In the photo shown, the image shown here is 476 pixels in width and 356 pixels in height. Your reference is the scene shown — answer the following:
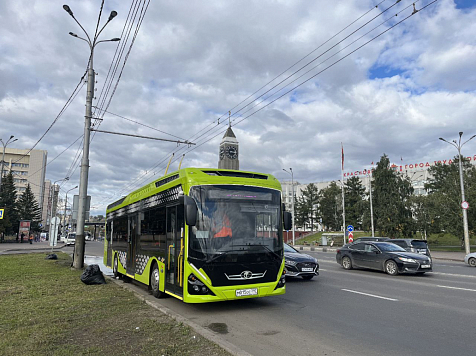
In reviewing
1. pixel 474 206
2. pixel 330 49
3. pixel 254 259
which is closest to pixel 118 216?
pixel 254 259

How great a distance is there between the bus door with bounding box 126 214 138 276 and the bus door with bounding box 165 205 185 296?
344 centimetres

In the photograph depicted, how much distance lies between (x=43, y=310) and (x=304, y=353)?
18.0 ft

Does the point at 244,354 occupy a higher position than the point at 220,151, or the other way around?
the point at 220,151

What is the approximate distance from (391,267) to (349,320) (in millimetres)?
9184

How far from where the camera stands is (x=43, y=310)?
761 cm

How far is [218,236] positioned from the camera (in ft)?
25.4

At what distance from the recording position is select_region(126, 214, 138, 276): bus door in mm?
11789

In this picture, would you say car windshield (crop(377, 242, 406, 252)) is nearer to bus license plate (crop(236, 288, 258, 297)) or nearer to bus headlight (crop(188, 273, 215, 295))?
bus license plate (crop(236, 288, 258, 297))

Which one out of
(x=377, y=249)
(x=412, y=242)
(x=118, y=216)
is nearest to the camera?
(x=118, y=216)

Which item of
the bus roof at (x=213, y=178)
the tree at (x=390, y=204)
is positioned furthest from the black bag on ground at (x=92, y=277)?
the tree at (x=390, y=204)

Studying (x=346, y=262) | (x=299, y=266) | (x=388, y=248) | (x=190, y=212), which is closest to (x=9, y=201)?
(x=346, y=262)

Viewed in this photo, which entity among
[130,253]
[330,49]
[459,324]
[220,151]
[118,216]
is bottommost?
[459,324]

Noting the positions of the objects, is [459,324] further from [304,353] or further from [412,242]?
[412,242]

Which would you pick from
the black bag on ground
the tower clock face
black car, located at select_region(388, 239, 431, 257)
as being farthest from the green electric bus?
the tower clock face
